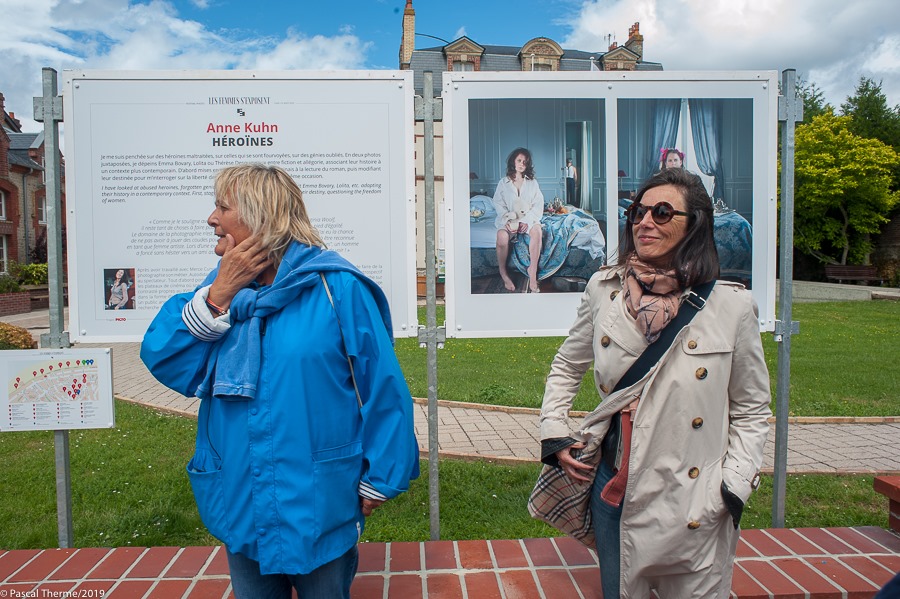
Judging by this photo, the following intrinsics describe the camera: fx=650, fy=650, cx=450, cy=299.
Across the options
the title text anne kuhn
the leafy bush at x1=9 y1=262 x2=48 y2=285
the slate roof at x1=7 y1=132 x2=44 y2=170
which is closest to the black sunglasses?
the title text anne kuhn

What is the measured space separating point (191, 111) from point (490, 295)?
1.75 meters

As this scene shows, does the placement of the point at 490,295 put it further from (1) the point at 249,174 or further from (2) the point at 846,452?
(2) the point at 846,452

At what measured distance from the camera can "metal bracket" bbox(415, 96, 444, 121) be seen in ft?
10.7

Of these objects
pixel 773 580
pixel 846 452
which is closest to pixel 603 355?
pixel 773 580

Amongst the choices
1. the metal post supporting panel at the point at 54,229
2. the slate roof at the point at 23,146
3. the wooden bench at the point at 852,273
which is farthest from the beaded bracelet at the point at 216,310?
the slate roof at the point at 23,146

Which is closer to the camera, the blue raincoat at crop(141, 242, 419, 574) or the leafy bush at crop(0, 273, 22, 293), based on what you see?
the blue raincoat at crop(141, 242, 419, 574)

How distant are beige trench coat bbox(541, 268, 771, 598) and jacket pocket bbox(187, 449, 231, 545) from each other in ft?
4.10

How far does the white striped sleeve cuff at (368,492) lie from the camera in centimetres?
199

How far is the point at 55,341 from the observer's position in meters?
3.21

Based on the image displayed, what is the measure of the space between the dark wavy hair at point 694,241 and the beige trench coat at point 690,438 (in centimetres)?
10

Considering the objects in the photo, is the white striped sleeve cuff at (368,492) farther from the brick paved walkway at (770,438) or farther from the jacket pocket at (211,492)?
the brick paved walkway at (770,438)

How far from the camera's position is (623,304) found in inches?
83.3

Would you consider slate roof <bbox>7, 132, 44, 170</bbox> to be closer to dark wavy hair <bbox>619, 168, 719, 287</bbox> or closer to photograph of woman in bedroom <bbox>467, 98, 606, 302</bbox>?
photograph of woman in bedroom <bbox>467, 98, 606, 302</bbox>

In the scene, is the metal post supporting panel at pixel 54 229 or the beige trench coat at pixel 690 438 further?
the metal post supporting panel at pixel 54 229
